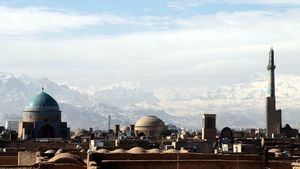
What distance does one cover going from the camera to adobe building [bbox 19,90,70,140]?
77744 mm

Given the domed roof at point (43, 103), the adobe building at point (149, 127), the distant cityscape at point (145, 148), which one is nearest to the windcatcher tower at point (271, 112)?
the distant cityscape at point (145, 148)

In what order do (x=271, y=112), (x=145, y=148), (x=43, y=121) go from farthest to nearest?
(x=271, y=112)
(x=43, y=121)
(x=145, y=148)

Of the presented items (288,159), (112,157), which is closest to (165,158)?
(112,157)

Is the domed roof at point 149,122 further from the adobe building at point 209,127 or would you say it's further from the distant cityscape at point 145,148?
the adobe building at point 209,127

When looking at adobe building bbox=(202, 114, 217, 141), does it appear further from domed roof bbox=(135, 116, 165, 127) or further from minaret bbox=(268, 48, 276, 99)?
minaret bbox=(268, 48, 276, 99)

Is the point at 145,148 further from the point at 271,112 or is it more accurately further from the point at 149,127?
the point at 271,112

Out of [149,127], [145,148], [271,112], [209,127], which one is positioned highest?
[271,112]

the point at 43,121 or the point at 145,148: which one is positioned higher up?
the point at 43,121

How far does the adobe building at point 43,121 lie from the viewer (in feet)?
255

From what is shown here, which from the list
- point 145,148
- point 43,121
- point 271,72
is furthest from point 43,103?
point 145,148

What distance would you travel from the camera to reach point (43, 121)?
79.1 metres

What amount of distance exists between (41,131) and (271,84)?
26.6 m

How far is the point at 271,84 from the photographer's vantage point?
88438mm

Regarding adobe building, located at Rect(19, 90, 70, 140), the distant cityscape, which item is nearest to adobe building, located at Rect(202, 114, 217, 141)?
the distant cityscape
